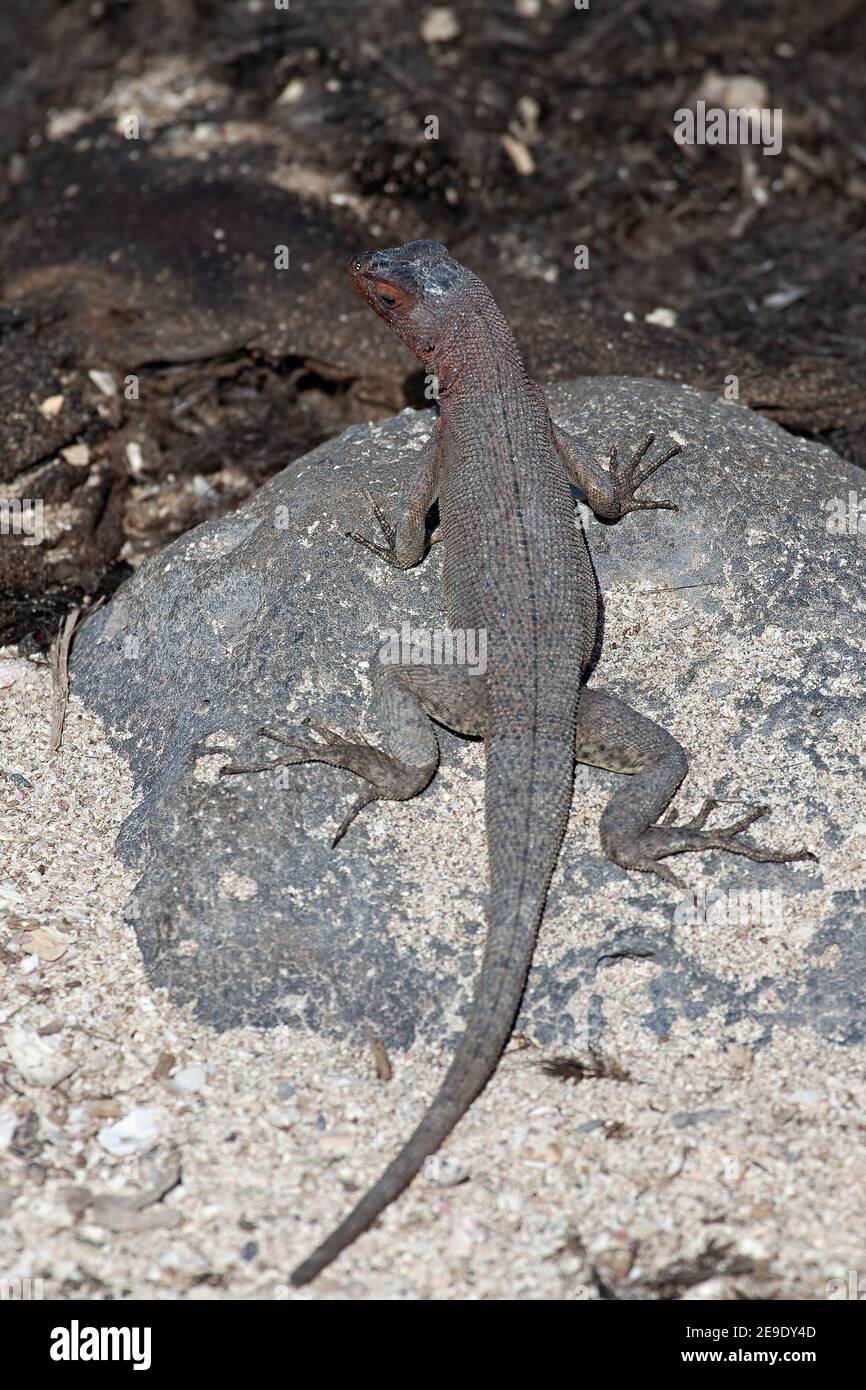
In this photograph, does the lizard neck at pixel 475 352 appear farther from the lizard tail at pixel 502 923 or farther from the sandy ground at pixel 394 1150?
the sandy ground at pixel 394 1150

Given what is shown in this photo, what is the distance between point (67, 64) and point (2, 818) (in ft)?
25.7

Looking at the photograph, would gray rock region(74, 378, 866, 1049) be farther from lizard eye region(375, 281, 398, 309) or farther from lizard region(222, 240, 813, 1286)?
lizard eye region(375, 281, 398, 309)

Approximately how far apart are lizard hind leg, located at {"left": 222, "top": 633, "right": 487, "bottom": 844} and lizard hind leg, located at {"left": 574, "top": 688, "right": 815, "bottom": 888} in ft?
1.64

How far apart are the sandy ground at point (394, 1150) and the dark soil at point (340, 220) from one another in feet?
9.60

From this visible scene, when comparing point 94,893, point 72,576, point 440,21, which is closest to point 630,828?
point 94,893

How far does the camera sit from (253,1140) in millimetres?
4613

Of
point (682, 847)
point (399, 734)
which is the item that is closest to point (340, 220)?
point (399, 734)

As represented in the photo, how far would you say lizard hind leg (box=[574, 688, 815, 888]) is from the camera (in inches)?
204

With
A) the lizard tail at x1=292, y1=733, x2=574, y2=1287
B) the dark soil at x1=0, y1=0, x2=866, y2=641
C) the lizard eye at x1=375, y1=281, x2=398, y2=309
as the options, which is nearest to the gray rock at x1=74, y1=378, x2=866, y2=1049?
the lizard tail at x1=292, y1=733, x2=574, y2=1287

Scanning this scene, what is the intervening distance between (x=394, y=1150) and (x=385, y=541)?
284 cm

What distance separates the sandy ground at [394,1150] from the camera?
4.26 meters

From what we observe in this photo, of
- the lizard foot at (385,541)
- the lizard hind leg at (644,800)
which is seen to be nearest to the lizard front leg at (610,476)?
the lizard foot at (385,541)

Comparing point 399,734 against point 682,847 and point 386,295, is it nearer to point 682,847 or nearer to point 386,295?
point 682,847
